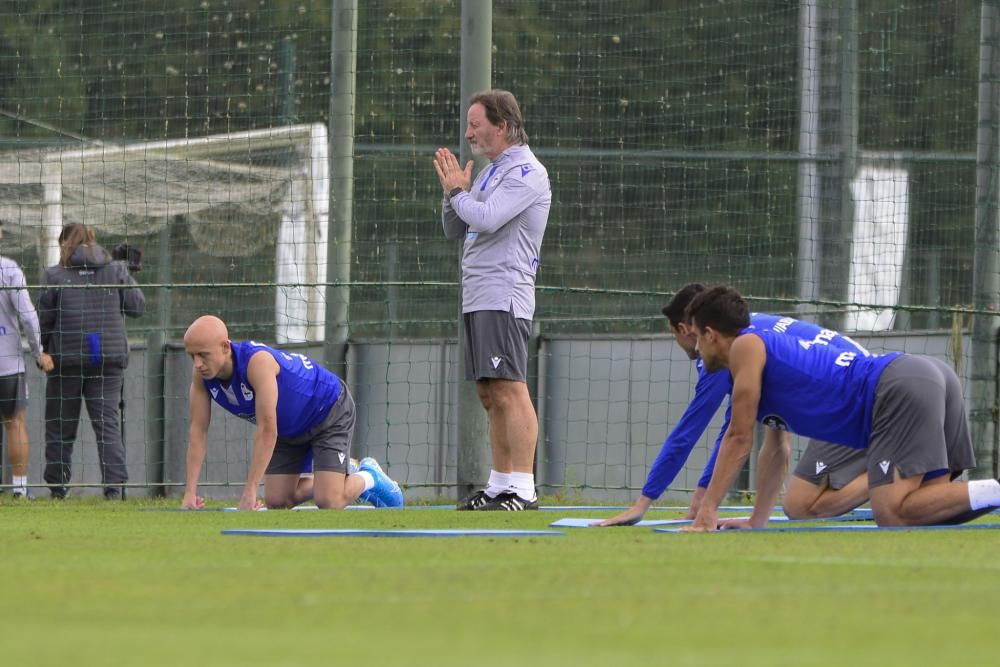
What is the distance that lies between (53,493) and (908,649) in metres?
8.69

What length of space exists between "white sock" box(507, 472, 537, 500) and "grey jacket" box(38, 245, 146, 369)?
3.72 m

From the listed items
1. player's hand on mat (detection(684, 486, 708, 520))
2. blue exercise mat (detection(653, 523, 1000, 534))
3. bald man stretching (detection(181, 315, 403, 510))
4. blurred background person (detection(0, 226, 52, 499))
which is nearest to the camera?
blue exercise mat (detection(653, 523, 1000, 534))

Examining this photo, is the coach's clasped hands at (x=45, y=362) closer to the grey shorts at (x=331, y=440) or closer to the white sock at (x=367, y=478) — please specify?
the grey shorts at (x=331, y=440)

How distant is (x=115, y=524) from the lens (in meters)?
7.38

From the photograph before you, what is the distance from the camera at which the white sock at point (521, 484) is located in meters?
8.53

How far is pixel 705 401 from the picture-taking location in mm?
7270

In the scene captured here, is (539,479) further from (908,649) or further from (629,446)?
(908,649)

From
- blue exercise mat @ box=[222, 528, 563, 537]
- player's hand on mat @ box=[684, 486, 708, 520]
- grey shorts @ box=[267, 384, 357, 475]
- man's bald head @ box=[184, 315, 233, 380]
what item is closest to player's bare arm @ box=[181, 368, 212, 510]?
man's bald head @ box=[184, 315, 233, 380]

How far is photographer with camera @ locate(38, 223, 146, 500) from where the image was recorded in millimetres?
11289

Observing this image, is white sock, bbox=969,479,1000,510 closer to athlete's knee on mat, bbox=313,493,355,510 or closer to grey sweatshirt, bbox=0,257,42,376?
athlete's knee on mat, bbox=313,493,355,510

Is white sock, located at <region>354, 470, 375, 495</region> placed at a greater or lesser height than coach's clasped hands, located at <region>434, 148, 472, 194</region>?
lesser

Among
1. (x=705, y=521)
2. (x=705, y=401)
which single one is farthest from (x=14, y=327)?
(x=705, y=521)

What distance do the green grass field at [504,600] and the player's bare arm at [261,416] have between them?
1.85 m

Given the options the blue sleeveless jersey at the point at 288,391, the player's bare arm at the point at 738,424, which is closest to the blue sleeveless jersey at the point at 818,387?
the player's bare arm at the point at 738,424
